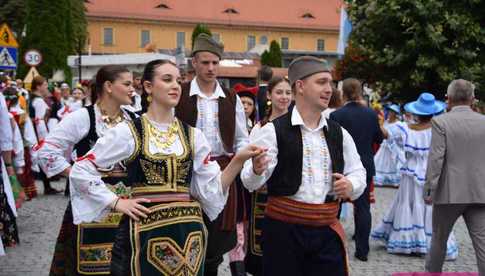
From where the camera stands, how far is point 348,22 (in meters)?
20.7

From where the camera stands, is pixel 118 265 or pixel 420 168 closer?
pixel 118 265

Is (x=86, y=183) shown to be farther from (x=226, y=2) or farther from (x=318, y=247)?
(x=226, y=2)

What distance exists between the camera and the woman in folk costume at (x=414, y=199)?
25.5 feet

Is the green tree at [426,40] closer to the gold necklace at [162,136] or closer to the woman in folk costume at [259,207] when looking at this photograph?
the woman in folk costume at [259,207]

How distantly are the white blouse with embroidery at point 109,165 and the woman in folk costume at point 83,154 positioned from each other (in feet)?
2.70

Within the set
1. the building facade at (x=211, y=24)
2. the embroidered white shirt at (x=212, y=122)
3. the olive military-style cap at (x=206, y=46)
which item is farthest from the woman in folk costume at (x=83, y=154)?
the building facade at (x=211, y=24)

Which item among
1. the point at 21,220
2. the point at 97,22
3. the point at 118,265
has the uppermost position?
the point at 97,22

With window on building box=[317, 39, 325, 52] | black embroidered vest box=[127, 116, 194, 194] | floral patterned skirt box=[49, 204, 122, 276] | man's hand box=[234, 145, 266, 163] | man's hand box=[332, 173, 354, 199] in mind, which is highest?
window on building box=[317, 39, 325, 52]

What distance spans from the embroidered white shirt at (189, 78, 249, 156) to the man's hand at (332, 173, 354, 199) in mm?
1597

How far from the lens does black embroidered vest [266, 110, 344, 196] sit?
4.03m

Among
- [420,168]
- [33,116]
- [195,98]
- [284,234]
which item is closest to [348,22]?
[33,116]

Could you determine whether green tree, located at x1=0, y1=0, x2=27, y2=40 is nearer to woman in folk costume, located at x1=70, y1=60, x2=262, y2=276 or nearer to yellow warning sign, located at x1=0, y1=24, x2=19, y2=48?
yellow warning sign, located at x1=0, y1=24, x2=19, y2=48

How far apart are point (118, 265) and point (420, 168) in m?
5.15

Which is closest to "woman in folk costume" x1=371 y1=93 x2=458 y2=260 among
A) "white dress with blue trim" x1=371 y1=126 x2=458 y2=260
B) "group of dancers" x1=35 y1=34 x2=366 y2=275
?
"white dress with blue trim" x1=371 y1=126 x2=458 y2=260
